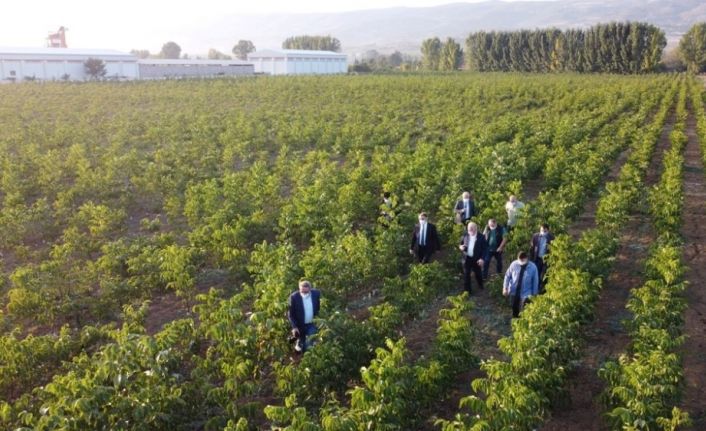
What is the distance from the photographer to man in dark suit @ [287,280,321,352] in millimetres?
8531

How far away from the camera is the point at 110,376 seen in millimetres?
6676

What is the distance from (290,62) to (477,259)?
286ft

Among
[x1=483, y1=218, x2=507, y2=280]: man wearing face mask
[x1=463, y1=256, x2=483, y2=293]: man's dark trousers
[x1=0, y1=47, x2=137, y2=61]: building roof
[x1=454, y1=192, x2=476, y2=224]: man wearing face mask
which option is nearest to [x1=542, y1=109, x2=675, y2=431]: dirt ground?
[x1=483, y1=218, x2=507, y2=280]: man wearing face mask

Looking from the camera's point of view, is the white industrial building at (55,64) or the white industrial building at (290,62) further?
the white industrial building at (290,62)

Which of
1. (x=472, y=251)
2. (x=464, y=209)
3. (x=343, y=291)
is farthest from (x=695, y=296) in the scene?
(x=343, y=291)

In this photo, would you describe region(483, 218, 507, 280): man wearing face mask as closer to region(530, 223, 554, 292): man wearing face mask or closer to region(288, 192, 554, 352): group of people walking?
region(288, 192, 554, 352): group of people walking

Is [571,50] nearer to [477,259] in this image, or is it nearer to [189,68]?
[189,68]

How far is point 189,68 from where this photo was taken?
8888cm

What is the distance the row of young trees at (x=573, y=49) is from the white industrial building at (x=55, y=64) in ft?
169

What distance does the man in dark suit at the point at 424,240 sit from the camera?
11.8m

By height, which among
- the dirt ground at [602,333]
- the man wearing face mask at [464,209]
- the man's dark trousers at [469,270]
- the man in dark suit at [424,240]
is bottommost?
the dirt ground at [602,333]

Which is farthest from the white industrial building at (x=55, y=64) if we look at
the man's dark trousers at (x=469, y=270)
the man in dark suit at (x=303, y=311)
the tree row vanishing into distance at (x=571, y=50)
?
the man in dark suit at (x=303, y=311)

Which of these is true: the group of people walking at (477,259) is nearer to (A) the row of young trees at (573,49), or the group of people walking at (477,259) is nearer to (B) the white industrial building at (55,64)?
(B) the white industrial building at (55,64)

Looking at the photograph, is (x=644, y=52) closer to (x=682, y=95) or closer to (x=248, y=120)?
(x=682, y=95)
